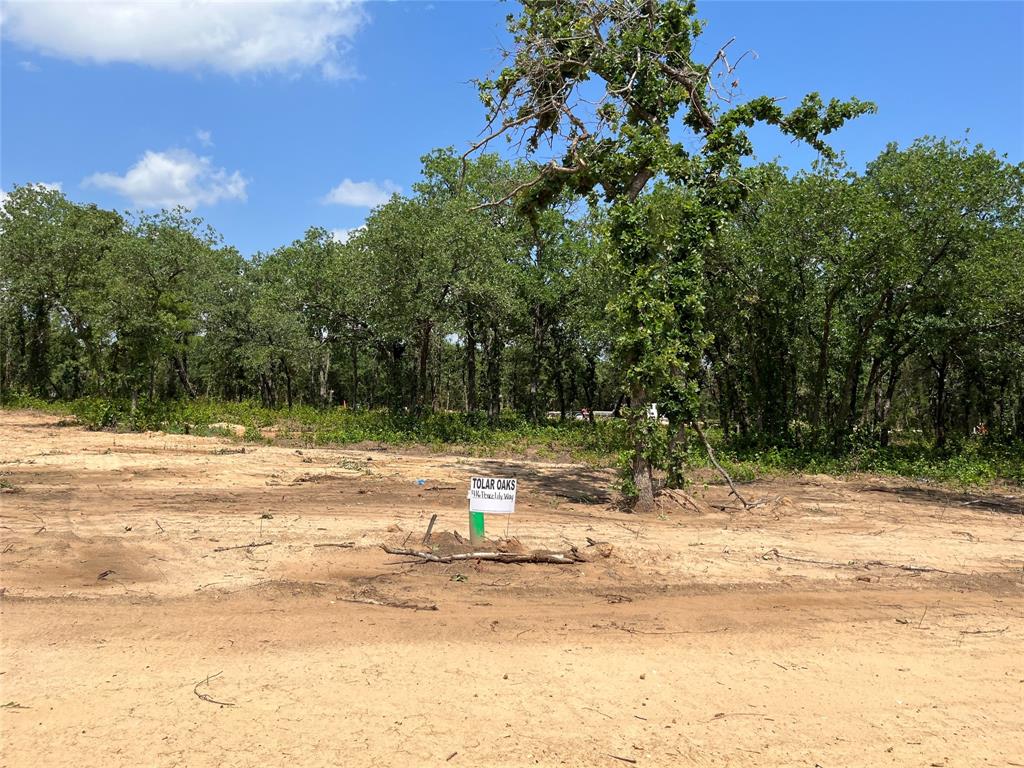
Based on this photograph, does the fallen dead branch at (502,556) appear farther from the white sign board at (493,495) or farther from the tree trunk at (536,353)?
the tree trunk at (536,353)

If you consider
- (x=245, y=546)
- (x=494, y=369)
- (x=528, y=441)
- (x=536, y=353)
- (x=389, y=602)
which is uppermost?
(x=536, y=353)

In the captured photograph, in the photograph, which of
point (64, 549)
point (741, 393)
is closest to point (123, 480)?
point (64, 549)

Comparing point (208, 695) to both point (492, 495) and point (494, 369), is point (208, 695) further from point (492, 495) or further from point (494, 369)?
point (494, 369)

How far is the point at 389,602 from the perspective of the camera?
246 inches

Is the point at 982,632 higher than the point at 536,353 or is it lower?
lower

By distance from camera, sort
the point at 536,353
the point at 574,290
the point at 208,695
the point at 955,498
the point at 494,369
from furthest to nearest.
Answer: the point at 494,369 → the point at 536,353 → the point at 574,290 → the point at 955,498 → the point at 208,695

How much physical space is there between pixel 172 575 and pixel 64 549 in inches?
65.4

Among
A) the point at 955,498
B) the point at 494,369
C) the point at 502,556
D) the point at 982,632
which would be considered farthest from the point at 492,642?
the point at 494,369

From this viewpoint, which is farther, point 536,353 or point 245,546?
point 536,353

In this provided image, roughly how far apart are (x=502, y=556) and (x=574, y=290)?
21239mm

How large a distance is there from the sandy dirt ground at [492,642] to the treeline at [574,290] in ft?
17.2

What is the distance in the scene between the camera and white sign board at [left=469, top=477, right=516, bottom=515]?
24.3 feet

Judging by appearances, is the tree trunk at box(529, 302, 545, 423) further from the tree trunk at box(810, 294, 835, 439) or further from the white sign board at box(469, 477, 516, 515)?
the white sign board at box(469, 477, 516, 515)

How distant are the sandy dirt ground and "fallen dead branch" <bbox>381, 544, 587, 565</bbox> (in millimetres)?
118
